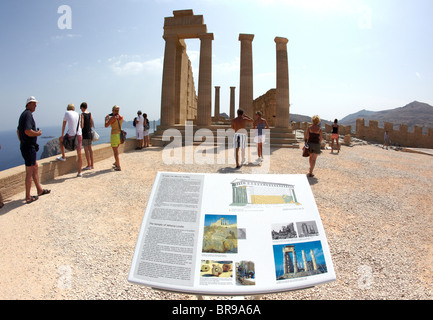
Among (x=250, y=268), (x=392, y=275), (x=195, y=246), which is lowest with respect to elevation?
(x=392, y=275)

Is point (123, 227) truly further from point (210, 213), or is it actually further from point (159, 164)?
point (159, 164)

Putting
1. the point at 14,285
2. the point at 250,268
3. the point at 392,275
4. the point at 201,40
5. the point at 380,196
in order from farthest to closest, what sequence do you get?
the point at 201,40, the point at 380,196, the point at 392,275, the point at 14,285, the point at 250,268

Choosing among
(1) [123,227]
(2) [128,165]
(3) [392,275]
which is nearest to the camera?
(3) [392,275]

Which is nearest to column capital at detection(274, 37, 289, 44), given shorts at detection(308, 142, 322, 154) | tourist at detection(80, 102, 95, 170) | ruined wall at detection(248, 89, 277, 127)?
ruined wall at detection(248, 89, 277, 127)

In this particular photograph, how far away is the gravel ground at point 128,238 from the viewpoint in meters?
3.12

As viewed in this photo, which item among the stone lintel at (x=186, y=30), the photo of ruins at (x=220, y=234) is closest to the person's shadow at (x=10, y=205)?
the photo of ruins at (x=220, y=234)

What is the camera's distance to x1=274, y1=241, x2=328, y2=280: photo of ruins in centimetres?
212

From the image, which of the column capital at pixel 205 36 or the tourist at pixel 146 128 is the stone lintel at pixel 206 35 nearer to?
the column capital at pixel 205 36

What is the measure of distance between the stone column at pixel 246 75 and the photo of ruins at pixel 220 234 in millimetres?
15928

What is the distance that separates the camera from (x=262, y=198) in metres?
2.50

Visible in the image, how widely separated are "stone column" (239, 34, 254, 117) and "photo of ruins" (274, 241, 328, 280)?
16.0 meters

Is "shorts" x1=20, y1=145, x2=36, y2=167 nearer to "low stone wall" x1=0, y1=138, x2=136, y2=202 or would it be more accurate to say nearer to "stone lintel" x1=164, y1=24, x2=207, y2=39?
"low stone wall" x1=0, y1=138, x2=136, y2=202
